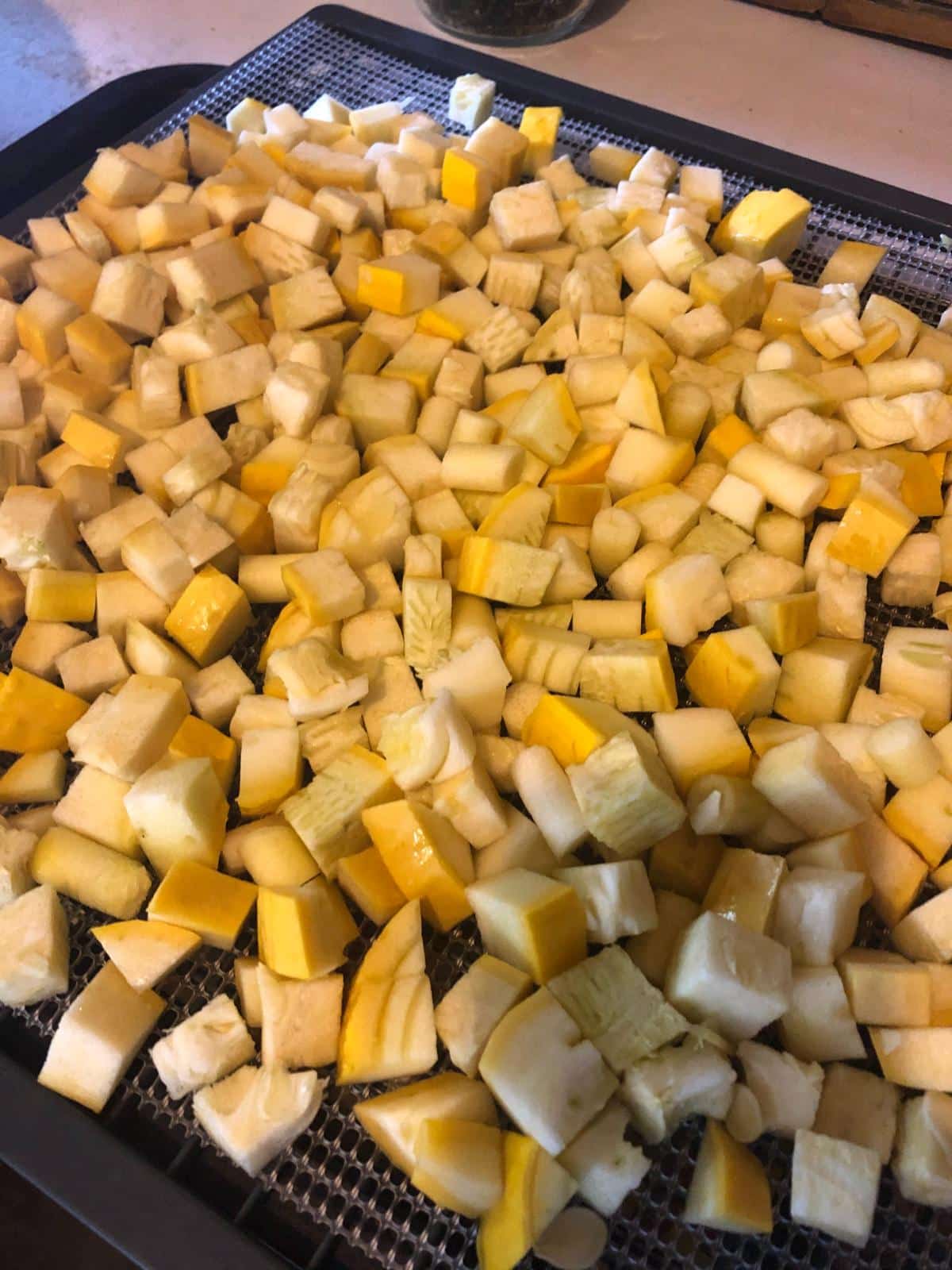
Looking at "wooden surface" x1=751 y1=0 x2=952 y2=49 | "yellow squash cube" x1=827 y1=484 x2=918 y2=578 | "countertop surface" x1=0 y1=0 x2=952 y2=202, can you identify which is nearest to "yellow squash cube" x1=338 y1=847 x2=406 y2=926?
"yellow squash cube" x1=827 y1=484 x2=918 y2=578

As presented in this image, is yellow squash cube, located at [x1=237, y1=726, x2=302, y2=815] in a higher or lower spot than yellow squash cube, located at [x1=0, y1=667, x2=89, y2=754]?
lower

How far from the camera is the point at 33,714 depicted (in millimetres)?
973

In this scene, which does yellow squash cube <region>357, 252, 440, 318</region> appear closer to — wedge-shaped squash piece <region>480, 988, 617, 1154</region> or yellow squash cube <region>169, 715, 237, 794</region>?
yellow squash cube <region>169, 715, 237, 794</region>

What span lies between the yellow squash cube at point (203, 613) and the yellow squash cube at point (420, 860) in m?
0.30

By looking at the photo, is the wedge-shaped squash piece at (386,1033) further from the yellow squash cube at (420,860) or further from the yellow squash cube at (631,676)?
the yellow squash cube at (631,676)

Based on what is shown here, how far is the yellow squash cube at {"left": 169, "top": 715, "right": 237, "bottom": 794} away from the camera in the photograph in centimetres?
96

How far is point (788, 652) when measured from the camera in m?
1.06

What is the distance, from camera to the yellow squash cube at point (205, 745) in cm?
96

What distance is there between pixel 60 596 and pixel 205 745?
26 centimetres

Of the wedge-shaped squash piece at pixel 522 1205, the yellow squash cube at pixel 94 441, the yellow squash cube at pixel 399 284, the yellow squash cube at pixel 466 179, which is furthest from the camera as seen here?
the yellow squash cube at pixel 466 179

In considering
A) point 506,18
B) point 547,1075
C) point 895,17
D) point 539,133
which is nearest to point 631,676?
point 547,1075

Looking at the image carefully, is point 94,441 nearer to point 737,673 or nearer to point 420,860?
point 420,860

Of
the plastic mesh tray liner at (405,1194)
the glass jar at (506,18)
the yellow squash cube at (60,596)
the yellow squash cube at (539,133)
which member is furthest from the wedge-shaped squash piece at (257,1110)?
the glass jar at (506,18)

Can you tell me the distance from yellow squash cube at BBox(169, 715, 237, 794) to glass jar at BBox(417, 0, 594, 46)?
1786 millimetres
